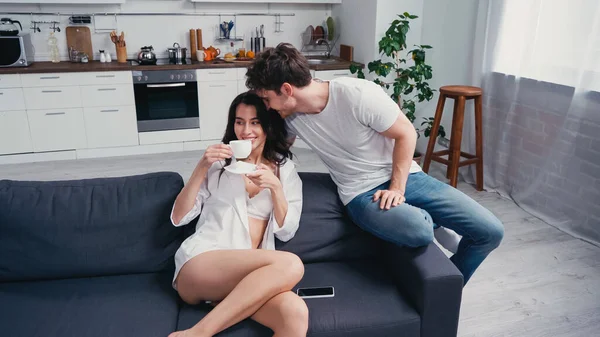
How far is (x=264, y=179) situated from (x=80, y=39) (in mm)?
3826

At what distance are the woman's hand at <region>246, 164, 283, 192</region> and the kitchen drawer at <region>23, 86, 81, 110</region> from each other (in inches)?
128

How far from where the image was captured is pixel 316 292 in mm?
1784

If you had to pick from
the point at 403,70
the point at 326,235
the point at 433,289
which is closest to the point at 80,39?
the point at 403,70

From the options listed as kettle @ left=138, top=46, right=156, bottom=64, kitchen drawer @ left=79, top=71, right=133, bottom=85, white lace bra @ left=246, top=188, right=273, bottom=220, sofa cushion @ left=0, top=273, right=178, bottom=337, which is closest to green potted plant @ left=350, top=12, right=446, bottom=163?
kettle @ left=138, top=46, right=156, bottom=64

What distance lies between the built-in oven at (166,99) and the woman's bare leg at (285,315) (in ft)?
11.2

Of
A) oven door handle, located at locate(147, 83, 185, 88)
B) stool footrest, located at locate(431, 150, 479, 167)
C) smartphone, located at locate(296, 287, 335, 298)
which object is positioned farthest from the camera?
oven door handle, located at locate(147, 83, 185, 88)

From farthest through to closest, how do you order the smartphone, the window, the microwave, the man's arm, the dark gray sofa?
1. the microwave
2. the window
3. the man's arm
4. the smartphone
5. the dark gray sofa

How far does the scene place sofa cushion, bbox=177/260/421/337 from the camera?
5.35 feet

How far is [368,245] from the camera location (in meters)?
2.06

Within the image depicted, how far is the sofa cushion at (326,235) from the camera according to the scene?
2.01 meters

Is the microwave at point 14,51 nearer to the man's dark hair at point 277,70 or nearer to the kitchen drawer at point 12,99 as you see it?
the kitchen drawer at point 12,99

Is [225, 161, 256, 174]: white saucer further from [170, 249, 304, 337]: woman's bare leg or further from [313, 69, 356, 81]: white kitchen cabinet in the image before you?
[313, 69, 356, 81]: white kitchen cabinet

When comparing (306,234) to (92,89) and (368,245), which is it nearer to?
(368,245)

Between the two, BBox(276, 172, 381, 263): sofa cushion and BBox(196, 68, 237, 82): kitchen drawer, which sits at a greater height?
BBox(196, 68, 237, 82): kitchen drawer
